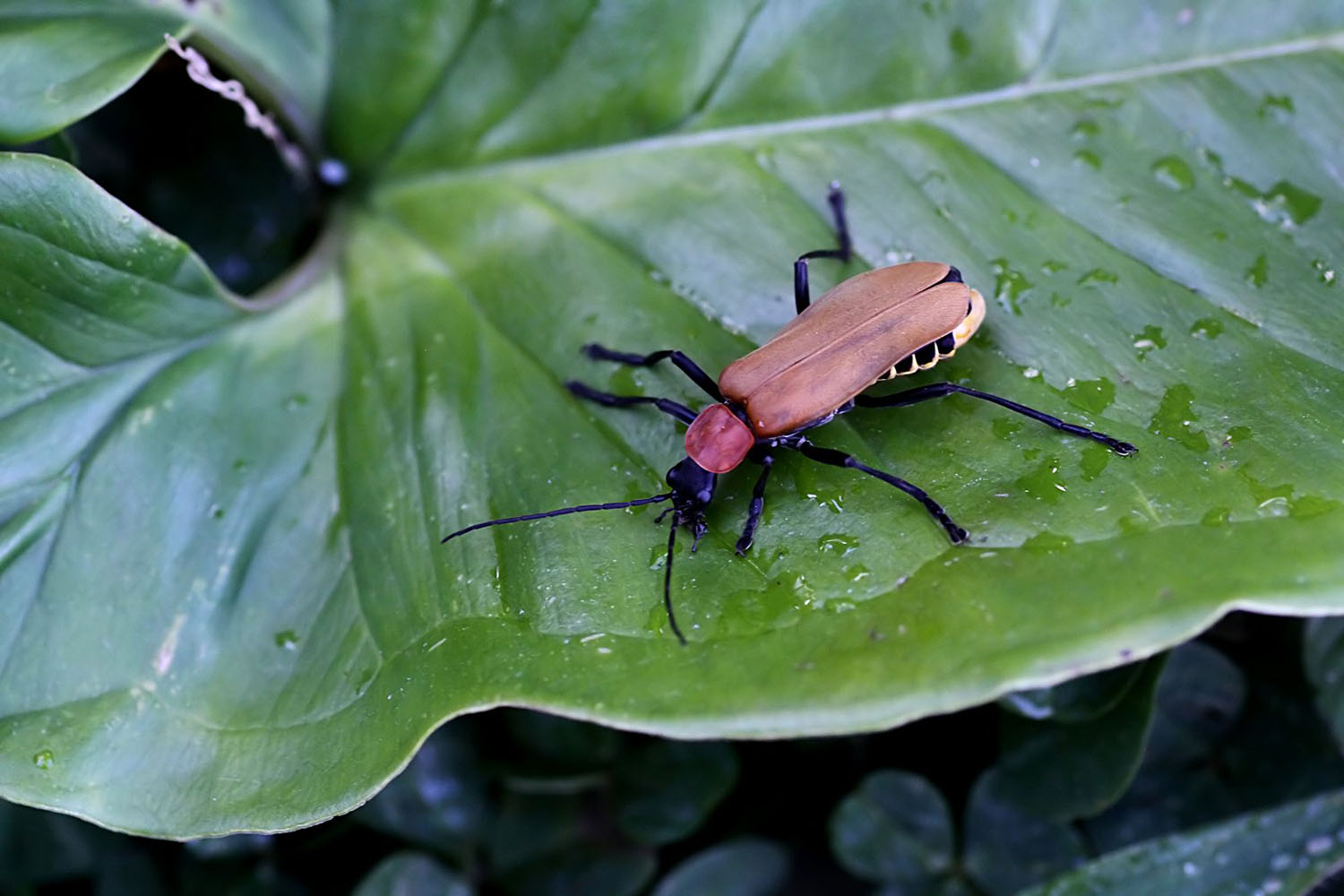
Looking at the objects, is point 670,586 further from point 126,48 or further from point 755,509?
point 126,48

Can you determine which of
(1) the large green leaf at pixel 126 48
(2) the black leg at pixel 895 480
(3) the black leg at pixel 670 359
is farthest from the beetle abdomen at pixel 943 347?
(1) the large green leaf at pixel 126 48

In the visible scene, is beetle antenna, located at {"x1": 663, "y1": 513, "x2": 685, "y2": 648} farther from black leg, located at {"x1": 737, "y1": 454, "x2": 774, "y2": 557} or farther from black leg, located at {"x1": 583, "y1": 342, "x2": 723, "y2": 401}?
black leg, located at {"x1": 583, "y1": 342, "x2": 723, "y2": 401}

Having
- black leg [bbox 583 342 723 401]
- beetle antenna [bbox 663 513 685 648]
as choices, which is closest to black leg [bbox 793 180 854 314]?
black leg [bbox 583 342 723 401]

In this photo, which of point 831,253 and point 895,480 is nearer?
point 895,480

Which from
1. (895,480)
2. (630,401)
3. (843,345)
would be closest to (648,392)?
(630,401)

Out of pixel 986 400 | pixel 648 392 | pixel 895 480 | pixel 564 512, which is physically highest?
pixel 986 400

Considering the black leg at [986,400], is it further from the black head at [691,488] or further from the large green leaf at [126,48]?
the large green leaf at [126,48]
